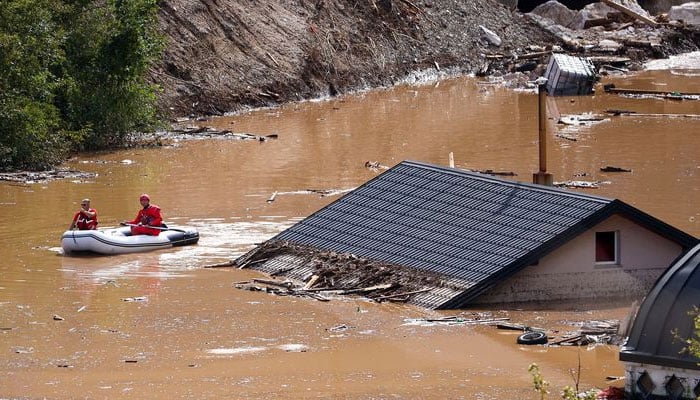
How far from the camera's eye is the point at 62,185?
109 feet

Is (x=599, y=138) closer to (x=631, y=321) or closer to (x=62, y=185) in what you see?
(x=62, y=185)

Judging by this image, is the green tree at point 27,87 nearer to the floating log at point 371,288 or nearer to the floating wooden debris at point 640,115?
the floating log at point 371,288

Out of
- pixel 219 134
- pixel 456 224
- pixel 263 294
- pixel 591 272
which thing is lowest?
pixel 263 294

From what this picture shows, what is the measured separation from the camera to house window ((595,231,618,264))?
21750 millimetres

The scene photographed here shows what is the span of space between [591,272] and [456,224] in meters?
2.19

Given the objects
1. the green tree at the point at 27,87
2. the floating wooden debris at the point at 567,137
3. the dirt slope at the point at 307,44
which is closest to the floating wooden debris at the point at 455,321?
the green tree at the point at 27,87

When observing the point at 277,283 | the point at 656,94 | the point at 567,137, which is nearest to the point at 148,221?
the point at 277,283

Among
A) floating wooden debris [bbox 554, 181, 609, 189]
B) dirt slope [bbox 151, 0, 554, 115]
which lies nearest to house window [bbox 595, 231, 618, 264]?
floating wooden debris [bbox 554, 181, 609, 189]

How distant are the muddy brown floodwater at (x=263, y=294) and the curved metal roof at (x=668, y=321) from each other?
87.8 inches

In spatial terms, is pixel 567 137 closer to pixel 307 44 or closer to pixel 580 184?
pixel 580 184

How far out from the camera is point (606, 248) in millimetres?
21844

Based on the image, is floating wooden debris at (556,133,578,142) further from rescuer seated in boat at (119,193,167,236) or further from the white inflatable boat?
rescuer seated in boat at (119,193,167,236)

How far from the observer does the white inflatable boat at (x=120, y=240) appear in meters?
25.7

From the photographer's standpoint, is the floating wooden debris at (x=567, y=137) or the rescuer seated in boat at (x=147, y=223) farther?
the floating wooden debris at (x=567, y=137)
